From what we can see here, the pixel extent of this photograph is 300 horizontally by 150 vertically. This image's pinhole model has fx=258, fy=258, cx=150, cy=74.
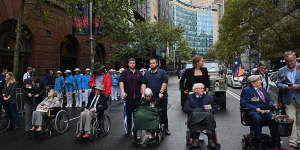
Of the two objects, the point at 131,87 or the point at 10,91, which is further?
the point at 10,91

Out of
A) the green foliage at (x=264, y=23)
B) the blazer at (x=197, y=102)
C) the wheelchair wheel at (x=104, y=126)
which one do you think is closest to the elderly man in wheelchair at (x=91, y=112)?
the wheelchair wheel at (x=104, y=126)

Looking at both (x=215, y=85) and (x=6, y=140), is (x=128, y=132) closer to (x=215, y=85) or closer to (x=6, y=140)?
(x=6, y=140)

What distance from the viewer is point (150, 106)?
569cm

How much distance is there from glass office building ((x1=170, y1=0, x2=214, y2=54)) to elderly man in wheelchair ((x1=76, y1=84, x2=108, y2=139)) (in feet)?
415

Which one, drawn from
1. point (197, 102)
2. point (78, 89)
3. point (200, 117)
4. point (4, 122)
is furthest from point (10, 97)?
point (200, 117)

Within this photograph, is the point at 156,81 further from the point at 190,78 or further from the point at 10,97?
the point at 10,97

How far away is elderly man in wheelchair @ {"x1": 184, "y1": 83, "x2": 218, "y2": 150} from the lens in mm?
4781

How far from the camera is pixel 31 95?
6961 millimetres

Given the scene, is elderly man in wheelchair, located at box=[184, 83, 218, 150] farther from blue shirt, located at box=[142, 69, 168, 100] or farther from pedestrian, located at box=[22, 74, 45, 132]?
pedestrian, located at box=[22, 74, 45, 132]

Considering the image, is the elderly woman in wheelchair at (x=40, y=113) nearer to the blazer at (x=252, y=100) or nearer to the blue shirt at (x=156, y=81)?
the blue shirt at (x=156, y=81)

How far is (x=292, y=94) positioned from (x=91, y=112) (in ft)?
14.3

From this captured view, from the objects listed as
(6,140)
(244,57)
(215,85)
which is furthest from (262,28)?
(244,57)

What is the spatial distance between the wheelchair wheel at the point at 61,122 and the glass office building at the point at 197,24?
414ft

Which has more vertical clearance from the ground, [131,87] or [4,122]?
[131,87]
